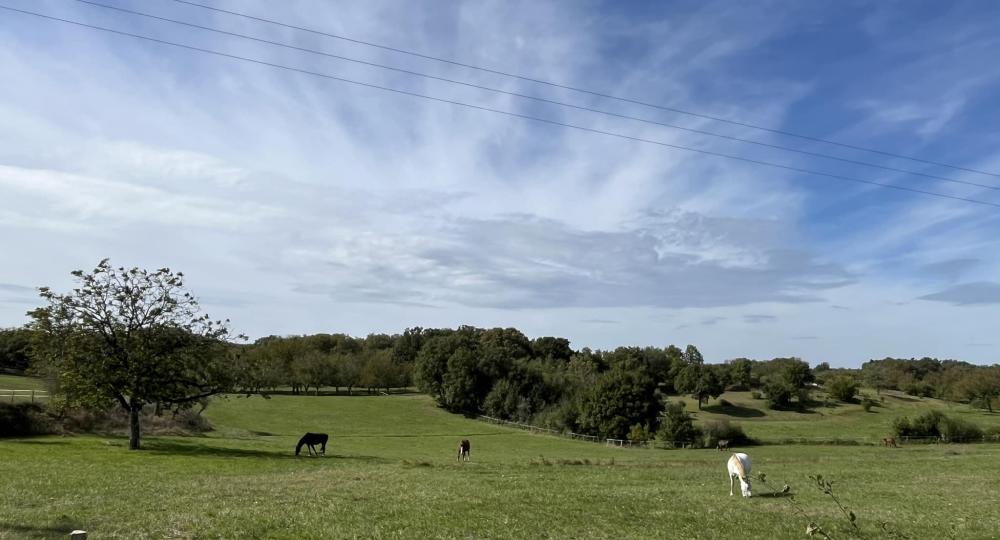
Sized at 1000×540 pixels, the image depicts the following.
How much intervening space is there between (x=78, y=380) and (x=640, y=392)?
228 ft

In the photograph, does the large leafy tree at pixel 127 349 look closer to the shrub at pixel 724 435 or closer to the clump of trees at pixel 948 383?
the shrub at pixel 724 435

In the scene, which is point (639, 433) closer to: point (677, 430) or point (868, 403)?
point (677, 430)

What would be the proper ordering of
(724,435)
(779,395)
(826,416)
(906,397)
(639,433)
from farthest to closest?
(906,397) → (779,395) → (826,416) → (639,433) → (724,435)

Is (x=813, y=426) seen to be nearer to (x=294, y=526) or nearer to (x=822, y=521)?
(x=822, y=521)

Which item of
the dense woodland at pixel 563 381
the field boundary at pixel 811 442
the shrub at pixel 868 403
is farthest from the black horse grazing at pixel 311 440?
the shrub at pixel 868 403

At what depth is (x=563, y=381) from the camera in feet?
394

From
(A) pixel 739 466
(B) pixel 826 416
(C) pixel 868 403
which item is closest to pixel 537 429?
(B) pixel 826 416

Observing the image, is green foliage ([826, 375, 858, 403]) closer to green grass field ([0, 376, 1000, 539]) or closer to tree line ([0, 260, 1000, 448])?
tree line ([0, 260, 1000, 448])

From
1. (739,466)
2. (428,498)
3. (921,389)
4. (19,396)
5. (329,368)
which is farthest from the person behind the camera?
(921,389)

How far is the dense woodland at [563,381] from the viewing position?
89938 millimetres

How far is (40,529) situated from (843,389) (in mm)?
141963

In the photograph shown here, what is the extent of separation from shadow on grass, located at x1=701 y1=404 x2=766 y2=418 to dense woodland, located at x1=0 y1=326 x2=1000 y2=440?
3.46 meters

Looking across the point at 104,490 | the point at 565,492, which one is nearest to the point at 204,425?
the point at 104,490

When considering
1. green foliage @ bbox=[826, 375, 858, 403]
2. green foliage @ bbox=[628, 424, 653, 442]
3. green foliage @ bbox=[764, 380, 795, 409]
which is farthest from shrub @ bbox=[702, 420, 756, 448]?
green foliage @ bbox=[826, 375, 858, 403]
